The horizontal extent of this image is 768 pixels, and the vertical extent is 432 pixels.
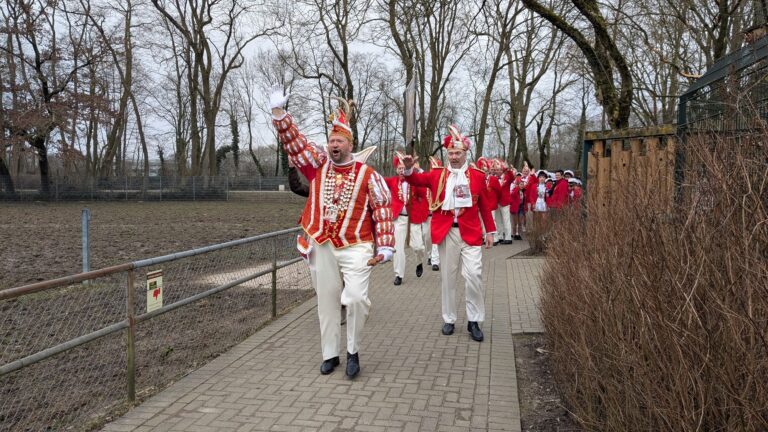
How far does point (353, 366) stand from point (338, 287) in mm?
637

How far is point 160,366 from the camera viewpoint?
5102 mm

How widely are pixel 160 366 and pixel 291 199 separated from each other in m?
41.2

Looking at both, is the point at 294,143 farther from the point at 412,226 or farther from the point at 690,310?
the point at 412,226

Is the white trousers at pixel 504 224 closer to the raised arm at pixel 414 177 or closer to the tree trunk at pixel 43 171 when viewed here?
the raised arm at pixel 414 177

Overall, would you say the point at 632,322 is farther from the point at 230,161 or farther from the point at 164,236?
the point at 230,161

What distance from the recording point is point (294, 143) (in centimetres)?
470

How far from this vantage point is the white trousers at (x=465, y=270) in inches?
231

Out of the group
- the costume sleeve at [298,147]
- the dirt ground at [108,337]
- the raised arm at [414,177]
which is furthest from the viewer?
the raised arm at [414,177]

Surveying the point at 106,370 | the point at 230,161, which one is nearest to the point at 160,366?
the point at 106,370

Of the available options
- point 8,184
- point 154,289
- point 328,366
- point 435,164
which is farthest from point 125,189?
point 328,366

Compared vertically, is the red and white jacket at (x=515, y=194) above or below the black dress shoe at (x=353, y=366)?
above

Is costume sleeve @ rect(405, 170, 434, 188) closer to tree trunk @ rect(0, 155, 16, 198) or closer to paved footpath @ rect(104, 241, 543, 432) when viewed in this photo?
paved footpath @ rect(104, 241, 543, 432)

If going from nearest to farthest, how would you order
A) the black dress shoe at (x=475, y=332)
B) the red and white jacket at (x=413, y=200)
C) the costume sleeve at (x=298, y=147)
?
the costume sleeve at (x=298, y=147), the black dress shoe at (x=475, y=332), the red and white jacket at (x=413, y=200)

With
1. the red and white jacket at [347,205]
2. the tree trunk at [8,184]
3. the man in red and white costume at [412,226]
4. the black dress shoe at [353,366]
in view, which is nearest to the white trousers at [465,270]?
the red and white jacket at [347,205]
